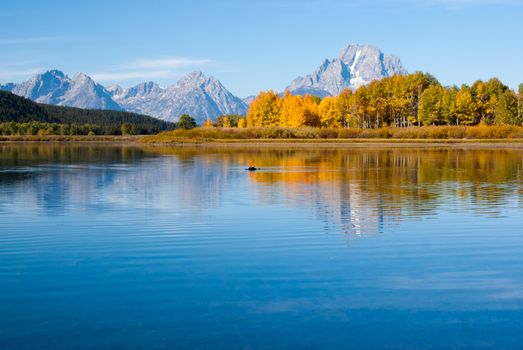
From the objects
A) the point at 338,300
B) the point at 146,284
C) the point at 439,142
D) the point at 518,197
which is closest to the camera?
the point at 338,300

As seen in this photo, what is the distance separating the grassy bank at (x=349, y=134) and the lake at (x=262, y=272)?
9266 cm

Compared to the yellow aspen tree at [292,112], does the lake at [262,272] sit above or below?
below

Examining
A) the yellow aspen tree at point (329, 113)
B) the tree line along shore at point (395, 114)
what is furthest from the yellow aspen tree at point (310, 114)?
the yellow aspen tree at point (329, 113)

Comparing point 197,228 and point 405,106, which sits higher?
point 405,106

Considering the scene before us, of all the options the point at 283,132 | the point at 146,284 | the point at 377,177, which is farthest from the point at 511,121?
the point at 146,284

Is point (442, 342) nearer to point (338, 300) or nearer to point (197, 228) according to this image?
point (338, 300)

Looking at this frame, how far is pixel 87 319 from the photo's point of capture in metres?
13.1

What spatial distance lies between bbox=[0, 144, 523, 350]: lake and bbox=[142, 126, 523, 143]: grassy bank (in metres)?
92.7

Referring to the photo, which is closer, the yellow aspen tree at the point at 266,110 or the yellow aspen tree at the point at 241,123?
the yellow aspen tree at the point at 266,110

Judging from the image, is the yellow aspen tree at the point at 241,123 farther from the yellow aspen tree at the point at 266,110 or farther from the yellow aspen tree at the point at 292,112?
the yellow aspen tree at the point at 292,112

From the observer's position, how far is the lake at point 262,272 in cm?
1233

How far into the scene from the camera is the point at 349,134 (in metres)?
139

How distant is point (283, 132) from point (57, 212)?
117 metres

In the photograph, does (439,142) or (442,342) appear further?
(439,142)
